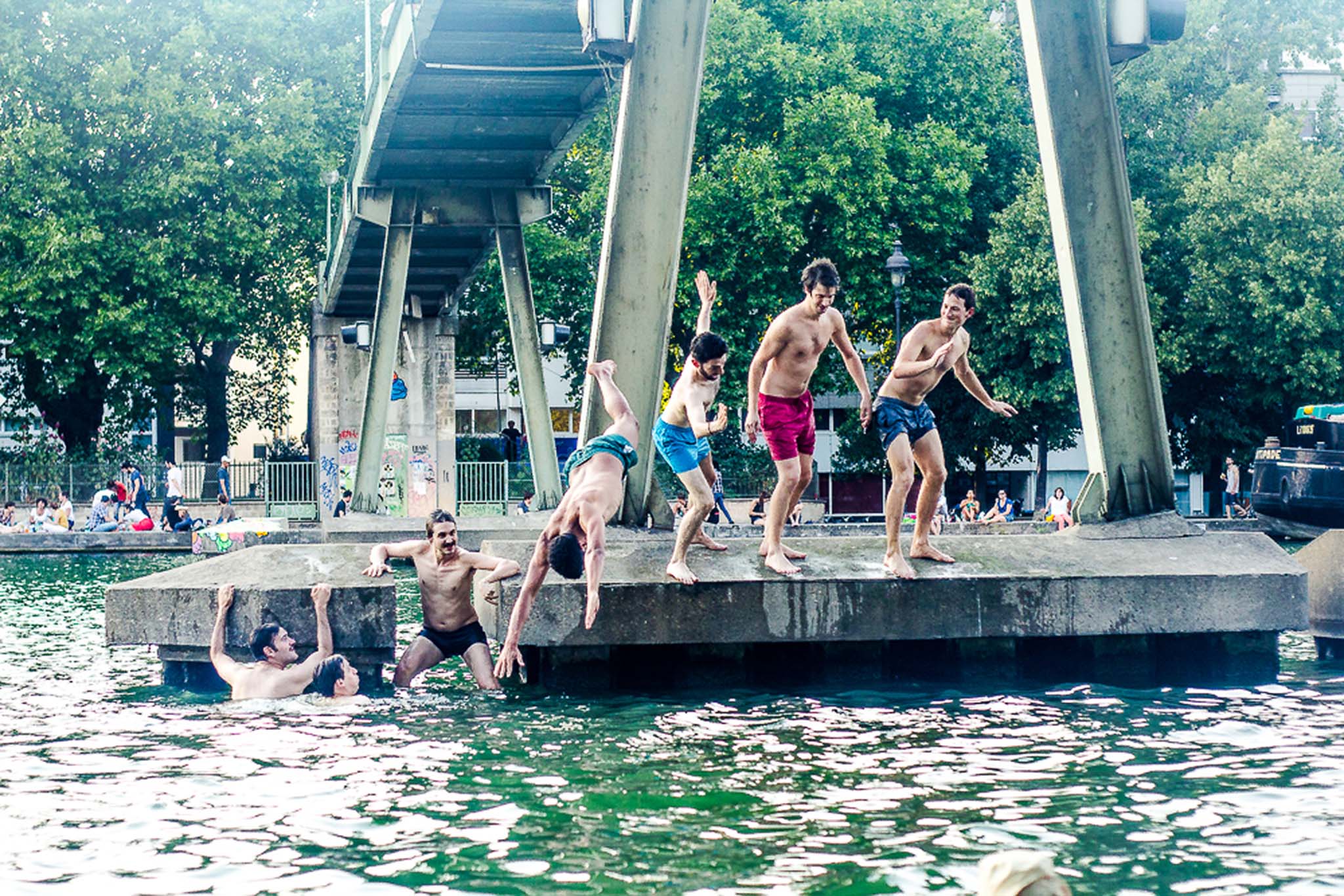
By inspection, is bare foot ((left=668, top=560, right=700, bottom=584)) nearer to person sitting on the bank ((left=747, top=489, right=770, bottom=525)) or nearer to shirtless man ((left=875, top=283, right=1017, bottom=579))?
shirtless man ((left=875, top=283, right=1017, bottom=579))

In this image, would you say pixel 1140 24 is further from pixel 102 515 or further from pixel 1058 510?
pixel 102 515

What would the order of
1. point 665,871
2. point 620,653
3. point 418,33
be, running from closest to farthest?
point 665,871 < point 620,653 < point 418,33

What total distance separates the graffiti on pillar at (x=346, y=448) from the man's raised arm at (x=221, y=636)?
1173 inches

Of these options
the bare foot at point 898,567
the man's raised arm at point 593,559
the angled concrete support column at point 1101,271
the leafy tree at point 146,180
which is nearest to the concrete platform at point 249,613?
the man's raised arm at point 593,559

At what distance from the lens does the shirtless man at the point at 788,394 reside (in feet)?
34.8

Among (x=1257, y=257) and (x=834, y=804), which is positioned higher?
(x=1257, y=257)

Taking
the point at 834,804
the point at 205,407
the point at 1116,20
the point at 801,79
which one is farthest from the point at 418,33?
the point at 205,407

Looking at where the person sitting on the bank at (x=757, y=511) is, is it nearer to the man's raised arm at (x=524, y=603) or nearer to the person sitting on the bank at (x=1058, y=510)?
the person sitting on the bank at (x=1058, y=510)

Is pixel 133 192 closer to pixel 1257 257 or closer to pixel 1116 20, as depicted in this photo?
pixel 1257 257

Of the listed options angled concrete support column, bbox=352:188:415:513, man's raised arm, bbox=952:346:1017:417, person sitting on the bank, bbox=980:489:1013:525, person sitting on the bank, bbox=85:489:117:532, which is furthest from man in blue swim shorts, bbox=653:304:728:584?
person sitting on the bank, bbox=85:489:117:532

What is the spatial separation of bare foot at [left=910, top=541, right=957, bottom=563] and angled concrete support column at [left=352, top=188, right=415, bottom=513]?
18.2 metres

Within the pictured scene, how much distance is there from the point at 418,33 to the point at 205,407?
3010 cm

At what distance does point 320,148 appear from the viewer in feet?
142

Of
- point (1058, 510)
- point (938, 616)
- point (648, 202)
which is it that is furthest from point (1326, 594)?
point (1058, 510)
